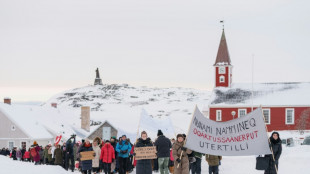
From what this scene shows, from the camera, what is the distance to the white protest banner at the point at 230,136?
15.5 metres

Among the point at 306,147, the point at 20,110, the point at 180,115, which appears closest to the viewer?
the point at 306,147

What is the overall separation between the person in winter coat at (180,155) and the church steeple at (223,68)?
169ft

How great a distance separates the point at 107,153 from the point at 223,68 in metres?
49.2

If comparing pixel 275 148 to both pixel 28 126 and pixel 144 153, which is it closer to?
pixel 144 153

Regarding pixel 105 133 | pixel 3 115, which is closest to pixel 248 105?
pixel 105 133

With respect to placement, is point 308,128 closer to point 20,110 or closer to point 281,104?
point 281,104

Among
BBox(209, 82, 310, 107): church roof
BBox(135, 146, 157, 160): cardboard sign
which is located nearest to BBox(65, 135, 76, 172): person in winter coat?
BBox(135, 146, 157, 160): cardboard sign

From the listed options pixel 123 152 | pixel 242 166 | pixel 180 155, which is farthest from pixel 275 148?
pixel 242 166

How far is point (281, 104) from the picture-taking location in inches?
2403

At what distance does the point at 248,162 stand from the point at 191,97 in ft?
532

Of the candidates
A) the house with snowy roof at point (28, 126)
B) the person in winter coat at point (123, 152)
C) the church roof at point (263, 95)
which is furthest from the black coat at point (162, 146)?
the church roof at point (263, 95)

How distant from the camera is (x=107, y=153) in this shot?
806 inches

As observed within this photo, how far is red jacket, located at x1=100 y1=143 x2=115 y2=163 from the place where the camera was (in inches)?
806

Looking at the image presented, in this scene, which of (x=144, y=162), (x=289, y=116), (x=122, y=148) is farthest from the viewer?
(x=289, y=116)
